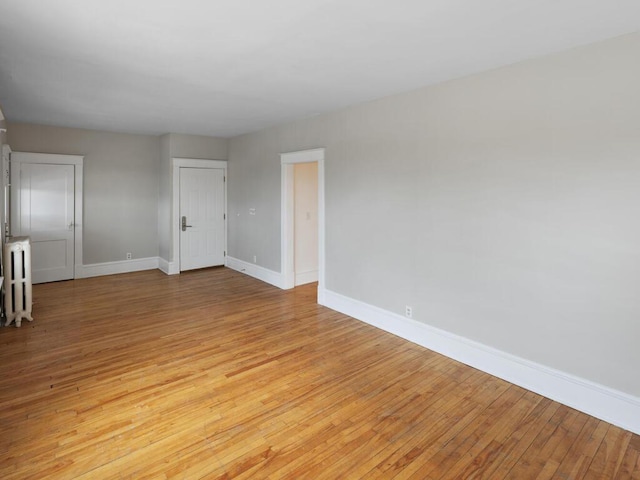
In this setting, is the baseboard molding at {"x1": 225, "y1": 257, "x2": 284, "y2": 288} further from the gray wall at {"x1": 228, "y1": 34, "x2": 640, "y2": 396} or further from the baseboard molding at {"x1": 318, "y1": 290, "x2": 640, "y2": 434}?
the baseboard molding at {"x1": 318, "y1": 290, "x2": 640, "y2": 434}

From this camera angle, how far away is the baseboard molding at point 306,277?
19.8 ft

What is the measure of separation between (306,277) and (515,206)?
3851 mm

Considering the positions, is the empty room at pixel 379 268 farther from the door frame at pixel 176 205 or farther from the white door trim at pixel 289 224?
the door frame at pixel 176 205

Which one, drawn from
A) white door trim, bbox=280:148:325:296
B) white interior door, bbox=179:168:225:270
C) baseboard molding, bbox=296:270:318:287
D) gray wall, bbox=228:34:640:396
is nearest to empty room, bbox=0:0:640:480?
gray wall, bbox=228:34:640:396

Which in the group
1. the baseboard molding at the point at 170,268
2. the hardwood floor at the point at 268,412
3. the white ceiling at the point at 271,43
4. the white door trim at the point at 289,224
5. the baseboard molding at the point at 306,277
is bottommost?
the hardwood floor at the point at 268,412

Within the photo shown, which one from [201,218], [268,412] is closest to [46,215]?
[201,218]

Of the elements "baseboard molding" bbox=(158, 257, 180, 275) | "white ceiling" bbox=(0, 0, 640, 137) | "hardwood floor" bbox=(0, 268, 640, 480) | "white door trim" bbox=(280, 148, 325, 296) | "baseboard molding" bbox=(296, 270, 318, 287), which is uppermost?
"white ceiling" bbox=(0, 0, 640, 137)

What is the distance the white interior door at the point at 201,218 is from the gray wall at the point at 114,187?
79 cm

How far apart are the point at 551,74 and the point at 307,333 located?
3.24 metres

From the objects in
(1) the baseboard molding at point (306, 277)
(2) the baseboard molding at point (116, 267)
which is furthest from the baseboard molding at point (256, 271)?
(2) the baseboard molding at point (116, 267)

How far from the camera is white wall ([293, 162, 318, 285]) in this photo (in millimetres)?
5938

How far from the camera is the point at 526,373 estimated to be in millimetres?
2908

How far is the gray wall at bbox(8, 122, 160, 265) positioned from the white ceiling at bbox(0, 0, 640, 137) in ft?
7.03

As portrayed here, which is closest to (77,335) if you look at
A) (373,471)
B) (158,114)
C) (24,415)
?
(24,415)
